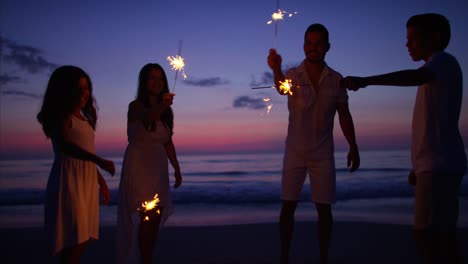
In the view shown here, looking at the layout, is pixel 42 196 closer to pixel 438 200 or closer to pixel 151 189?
pixel 151 189

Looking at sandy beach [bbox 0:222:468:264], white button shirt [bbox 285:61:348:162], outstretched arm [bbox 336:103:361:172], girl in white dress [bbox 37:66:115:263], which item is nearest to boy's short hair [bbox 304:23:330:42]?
white button shirt [bbox 285:61:348:162]

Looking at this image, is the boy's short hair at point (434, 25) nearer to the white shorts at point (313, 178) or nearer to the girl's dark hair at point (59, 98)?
the white shorts at point (313, 178)

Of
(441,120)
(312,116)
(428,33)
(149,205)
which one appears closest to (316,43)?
(312,116)

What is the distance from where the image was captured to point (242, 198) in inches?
526

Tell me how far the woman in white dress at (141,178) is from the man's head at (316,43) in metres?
1.67

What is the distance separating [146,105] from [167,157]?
67 cm

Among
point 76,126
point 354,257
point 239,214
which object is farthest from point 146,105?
point 239,214

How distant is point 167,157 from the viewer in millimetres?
4637

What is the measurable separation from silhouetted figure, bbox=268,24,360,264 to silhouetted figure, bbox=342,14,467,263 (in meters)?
1.32

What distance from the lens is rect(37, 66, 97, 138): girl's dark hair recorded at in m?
3.47

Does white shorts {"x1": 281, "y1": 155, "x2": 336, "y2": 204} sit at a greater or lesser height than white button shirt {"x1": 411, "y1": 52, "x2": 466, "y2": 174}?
lesser

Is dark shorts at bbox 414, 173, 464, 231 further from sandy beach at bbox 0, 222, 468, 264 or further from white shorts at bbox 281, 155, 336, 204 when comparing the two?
sandy beach at bbox 0, 222, 468, 264

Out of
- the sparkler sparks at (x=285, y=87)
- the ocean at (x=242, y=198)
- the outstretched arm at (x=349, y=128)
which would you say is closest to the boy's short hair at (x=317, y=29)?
the sparkler sparks at (x=285, y=87)

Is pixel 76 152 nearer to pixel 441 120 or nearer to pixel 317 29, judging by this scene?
pixel 317 29
